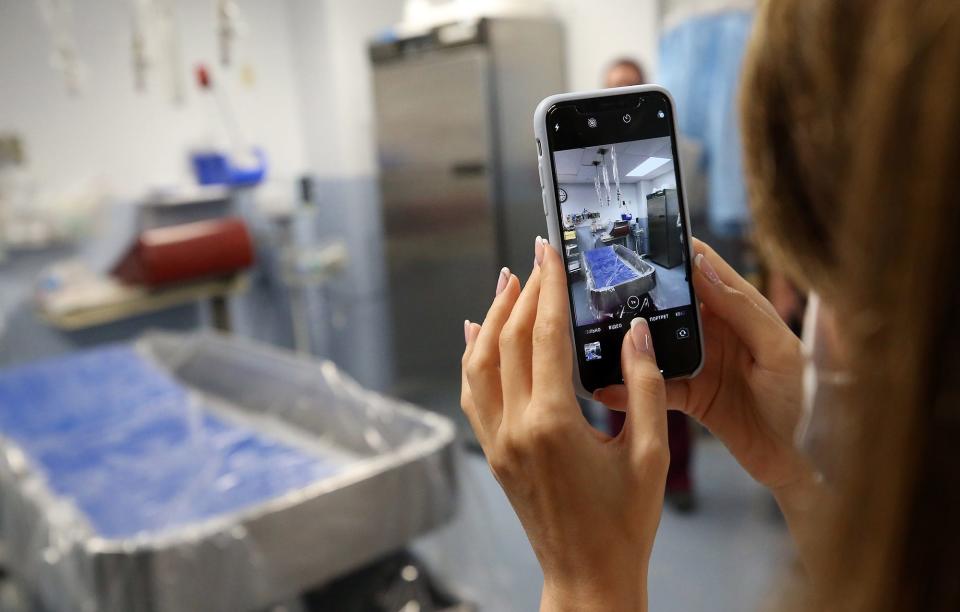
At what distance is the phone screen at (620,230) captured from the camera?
1.71ft

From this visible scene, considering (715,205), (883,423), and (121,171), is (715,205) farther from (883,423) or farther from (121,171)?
(121,171)

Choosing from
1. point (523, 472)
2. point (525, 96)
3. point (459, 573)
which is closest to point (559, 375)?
point (523, 472)

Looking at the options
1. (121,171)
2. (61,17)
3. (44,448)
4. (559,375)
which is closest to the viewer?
(559,375)

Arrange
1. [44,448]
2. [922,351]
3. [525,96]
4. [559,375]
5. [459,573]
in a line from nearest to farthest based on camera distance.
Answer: [922,351], [559,375], [459,573], [44,448], [525,96]

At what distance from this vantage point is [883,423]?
0.77 ft

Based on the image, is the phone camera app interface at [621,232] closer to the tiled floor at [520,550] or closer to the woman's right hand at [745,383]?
the woman's right hand at [745,383]

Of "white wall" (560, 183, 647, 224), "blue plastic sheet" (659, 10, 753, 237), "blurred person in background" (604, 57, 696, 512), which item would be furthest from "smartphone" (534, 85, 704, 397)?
"blurred person in background" (604, 57, 696, 512)

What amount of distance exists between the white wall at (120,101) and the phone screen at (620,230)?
9.67 ft

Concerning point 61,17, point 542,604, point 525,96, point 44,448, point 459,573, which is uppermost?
point 61,17

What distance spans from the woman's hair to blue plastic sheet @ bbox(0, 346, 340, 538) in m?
1.57

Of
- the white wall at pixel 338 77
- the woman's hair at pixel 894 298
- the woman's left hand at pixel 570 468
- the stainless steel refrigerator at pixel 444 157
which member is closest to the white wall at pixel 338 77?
the white wall at pixel 338 77

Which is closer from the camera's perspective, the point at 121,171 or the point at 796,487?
the point at 796,487

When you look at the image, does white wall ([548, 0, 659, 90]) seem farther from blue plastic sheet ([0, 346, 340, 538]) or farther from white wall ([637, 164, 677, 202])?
white wall ([637, 164, 677, 202])

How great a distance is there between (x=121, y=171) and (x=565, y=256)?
303cm
